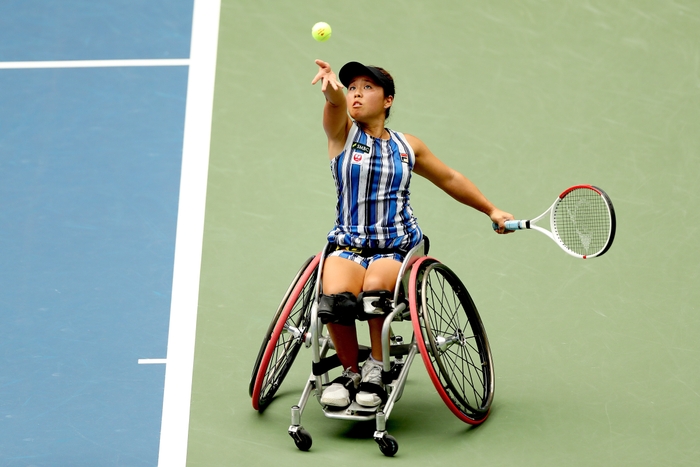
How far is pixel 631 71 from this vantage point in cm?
726

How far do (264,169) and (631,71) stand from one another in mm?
2558

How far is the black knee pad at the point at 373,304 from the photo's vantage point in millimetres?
4699

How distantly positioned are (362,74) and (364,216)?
2.19 feet

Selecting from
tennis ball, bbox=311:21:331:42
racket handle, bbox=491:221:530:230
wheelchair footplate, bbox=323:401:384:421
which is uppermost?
tennis ball, bbox=311:21:331:42

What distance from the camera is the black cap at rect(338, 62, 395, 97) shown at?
198 inches

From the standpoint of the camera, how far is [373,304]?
470cm

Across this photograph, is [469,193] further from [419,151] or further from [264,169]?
[264,169]

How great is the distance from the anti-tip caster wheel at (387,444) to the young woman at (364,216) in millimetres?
148

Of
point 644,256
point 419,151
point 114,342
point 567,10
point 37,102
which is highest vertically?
point 567,10

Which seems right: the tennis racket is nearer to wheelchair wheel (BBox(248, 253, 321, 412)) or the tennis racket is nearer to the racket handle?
the racket handle

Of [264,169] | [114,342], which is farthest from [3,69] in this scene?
[114,342]

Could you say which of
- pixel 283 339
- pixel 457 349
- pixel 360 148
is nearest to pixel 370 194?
pixel 360 148

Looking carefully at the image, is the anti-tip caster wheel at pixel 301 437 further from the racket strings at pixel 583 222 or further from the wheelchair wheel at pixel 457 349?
the racket strings at pixel 583 222

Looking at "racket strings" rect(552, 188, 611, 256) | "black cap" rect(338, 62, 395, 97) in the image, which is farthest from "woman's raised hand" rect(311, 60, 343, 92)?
"racket strings" rect(552, 188, 611, 256)
